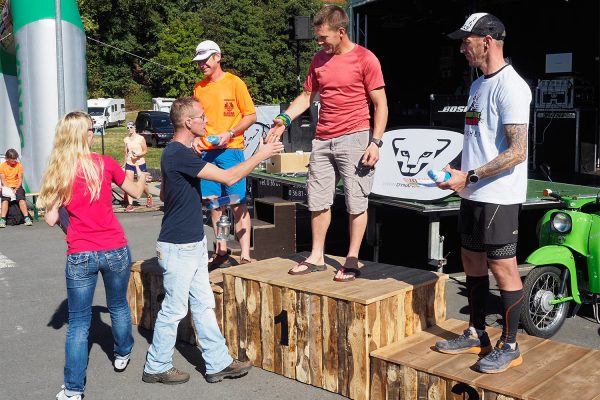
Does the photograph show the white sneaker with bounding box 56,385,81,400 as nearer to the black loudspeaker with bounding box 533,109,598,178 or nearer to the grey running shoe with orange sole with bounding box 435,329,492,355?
the grey running shoe with orange sole with bounding box 435,329,492,355

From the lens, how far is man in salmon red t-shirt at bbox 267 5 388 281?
453 cm

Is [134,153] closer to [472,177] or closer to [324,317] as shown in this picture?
[324,317]

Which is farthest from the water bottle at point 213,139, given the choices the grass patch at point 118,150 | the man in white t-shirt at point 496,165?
the grass patch at point 118,150

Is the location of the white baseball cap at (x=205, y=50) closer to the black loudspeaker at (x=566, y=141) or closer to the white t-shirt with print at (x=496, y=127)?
the white t-shirt with print at (x=496, y=127)

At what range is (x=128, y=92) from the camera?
49.8 meters

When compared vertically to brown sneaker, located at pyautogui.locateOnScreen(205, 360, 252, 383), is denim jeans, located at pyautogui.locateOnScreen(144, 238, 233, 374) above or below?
above

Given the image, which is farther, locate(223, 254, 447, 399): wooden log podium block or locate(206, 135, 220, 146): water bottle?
locate(206, 135, 220, 146): water bottle

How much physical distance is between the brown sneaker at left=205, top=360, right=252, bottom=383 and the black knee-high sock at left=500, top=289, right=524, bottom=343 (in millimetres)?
1737

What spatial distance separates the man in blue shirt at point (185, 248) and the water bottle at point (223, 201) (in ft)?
4.07

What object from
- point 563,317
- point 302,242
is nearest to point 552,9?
point 302,242

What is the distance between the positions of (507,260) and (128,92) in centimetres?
4879

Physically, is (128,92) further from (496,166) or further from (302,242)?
(496,166)

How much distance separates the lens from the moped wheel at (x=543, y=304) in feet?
16.8

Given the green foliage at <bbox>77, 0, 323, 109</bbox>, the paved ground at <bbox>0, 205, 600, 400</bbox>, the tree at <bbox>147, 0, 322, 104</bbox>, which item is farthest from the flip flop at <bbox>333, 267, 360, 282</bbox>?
the tree at <bbox>147, 0, 322, 104</bbox>
